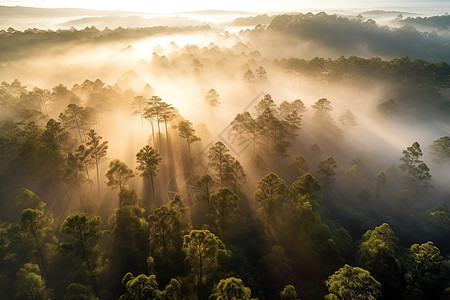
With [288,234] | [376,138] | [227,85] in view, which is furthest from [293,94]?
[288,234]

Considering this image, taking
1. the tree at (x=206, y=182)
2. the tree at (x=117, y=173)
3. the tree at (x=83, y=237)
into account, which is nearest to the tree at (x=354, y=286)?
the tree at (x=206, y=182)

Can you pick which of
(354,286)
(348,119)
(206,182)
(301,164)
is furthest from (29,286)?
(348,119)

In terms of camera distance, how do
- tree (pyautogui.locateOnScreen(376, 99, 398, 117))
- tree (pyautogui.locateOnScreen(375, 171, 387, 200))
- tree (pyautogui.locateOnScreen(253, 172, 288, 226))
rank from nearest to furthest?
tree (pyautogui.locateOnScreen(253, 172, 288, 226)) < tree (pyautogui.locateOnScreen(375, 171, 387, 200)) < tree (pyautogui.locateOnScreen(376, 99, 398, 117))

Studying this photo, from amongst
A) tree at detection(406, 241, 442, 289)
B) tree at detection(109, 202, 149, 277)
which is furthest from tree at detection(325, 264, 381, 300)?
tree at detection(109, 202, 149, 277)

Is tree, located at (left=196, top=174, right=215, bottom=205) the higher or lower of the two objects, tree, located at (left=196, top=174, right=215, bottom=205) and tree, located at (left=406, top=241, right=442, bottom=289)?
the higher

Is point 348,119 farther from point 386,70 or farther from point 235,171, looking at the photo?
point 235,171

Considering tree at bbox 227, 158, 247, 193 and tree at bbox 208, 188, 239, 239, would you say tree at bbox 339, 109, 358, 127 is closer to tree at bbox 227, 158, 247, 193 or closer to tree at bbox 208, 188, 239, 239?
tree at bbox 227, 158, 247, 193

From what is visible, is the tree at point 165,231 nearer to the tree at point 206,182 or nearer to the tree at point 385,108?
the tree at point 206,182
